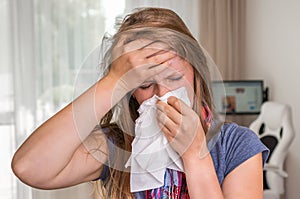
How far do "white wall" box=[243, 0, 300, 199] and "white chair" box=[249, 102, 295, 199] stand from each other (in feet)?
0.69

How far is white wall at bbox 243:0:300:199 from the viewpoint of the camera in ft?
13.0

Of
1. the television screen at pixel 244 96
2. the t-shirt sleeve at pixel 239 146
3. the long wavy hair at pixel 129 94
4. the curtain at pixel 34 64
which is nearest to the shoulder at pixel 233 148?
the t-shirt sleeve at pixel 239 146

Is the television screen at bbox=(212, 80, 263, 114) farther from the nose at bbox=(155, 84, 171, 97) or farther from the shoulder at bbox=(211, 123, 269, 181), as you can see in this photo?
the nose at bbox=(155, 84, 171, 97)

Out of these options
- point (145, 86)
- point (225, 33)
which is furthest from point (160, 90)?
point (225, 33)

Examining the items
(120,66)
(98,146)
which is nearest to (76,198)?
(98,146)

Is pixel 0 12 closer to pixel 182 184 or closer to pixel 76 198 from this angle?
pixel 76 198

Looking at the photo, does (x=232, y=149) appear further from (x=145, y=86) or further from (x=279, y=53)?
(x=279, y=53)

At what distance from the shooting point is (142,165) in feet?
2.62

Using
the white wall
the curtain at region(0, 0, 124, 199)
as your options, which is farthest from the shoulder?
the white wall

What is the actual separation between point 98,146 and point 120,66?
218 mm

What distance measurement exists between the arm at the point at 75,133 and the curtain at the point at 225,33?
3530 mm

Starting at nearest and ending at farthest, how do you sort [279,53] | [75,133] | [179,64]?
[179,64] < [75,133] < [279,53]

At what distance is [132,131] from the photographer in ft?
2.73

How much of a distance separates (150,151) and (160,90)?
0.28 ft
